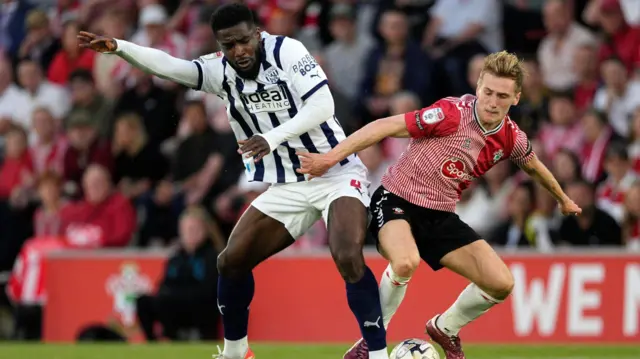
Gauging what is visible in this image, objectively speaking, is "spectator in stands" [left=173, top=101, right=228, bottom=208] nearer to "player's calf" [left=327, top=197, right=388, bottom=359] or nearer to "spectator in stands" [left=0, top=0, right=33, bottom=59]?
"spectator in stands" [left=0, top=0, right=33, bottom=59]

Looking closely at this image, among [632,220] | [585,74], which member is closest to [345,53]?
[585,74]

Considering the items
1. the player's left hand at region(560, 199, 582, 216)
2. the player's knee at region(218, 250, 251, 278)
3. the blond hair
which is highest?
the blond hair

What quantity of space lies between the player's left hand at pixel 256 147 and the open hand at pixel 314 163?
8.5 inches

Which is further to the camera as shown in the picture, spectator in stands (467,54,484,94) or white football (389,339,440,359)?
spectator in stands (467,54,484,94)

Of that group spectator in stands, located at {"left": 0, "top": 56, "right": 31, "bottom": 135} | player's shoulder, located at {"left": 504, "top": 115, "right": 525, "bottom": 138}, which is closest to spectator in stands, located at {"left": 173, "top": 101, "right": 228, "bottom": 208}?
spectator in stands, located at {"left": 0, "top": 56, "right": 31, "bottom": 135}

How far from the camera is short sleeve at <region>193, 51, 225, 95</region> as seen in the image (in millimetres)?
7938

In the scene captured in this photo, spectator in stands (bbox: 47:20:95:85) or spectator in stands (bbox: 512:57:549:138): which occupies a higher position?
spectator in stands (bbox: 47:20:95:85)

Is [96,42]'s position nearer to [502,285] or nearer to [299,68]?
[299,68]

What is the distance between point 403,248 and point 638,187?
14.9ft

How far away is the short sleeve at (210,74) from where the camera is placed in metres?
7.94

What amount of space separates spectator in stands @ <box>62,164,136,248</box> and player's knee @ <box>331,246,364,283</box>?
6.31 metres

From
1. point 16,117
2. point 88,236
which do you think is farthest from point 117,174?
point 16,117

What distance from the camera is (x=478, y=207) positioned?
12.4 meters

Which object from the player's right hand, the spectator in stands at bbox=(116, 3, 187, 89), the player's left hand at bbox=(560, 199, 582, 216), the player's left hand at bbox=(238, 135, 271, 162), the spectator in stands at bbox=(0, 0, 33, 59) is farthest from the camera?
the spectator in stands at bbox=(0, 0, 33, 59)
